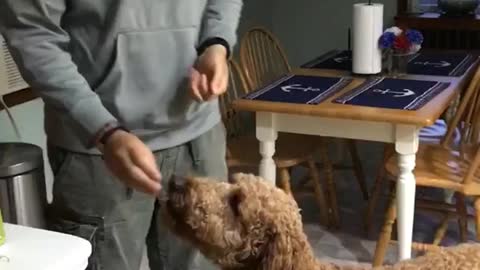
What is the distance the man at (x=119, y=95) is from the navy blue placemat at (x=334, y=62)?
5.35ft

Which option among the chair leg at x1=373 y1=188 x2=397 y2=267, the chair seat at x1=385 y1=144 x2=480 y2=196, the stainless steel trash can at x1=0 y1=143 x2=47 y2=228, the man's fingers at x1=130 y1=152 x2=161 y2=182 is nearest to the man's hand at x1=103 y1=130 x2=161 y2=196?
the man's fingers at x1=130 y1=152 x2=161 y2=182

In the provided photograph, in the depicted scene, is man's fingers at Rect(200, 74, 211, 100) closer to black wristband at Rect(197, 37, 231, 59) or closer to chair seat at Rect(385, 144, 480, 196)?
black wristband at Rect(197, 37, 231, 59)

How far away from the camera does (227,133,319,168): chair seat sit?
295cm

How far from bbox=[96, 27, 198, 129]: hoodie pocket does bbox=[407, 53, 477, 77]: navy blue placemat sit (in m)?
1.73

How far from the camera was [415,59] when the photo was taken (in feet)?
10.6

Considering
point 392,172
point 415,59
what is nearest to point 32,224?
point 392,172

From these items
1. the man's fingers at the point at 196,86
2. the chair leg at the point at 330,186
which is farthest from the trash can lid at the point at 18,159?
the chair leg at the point at 330,186

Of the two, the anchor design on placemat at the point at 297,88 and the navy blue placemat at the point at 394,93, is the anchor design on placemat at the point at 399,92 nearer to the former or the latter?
the navy blue placemat at the point at 394,93

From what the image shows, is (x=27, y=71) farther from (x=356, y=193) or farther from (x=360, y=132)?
(x=356, y=193)

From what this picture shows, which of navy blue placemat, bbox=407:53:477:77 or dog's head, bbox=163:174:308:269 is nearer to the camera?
dog's head, bbox=163:174:308:269

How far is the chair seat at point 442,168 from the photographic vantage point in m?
2.59

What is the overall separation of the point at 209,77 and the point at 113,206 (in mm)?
309

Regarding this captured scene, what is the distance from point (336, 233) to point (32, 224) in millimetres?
1518

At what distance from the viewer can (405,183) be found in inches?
97.4
